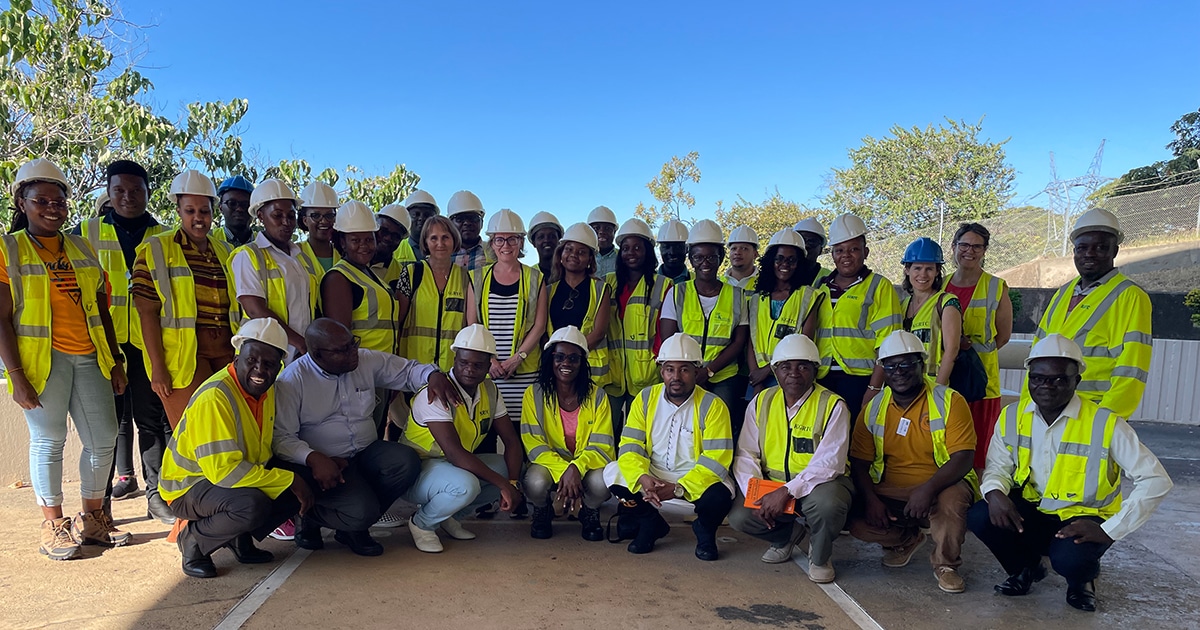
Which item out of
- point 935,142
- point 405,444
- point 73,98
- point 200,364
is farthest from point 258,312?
point 935,142

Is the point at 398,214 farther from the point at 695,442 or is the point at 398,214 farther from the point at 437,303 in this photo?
the point at 695,442

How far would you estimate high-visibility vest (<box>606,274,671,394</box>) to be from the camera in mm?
5207

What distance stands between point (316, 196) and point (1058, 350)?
14.2 ft

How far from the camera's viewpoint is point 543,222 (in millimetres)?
6023

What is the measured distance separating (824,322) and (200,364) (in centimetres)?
380

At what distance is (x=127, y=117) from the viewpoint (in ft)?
21.9

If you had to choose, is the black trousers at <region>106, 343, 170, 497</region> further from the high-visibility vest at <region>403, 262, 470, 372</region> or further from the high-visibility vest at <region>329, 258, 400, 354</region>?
the high-visibility vest at <region>403, 262, 470, 372</region>

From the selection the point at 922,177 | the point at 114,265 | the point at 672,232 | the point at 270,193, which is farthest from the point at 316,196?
the point at 922,177

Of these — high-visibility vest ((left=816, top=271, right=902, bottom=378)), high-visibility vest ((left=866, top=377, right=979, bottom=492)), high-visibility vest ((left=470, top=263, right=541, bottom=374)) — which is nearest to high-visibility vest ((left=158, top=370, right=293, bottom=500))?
high-visibility vest ((left=470, top=263, right=541, bottom=374))

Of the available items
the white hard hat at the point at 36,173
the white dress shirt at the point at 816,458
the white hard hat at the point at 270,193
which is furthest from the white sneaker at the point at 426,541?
the white hard hat at the point at 36,173

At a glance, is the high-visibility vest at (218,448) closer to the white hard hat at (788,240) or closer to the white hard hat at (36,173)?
the white hard hat at (36,173)

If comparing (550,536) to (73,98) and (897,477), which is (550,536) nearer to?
(897,477)

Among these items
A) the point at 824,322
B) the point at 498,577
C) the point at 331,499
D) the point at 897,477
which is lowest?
the point at 498,577

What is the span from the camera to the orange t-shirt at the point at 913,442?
4082mm
